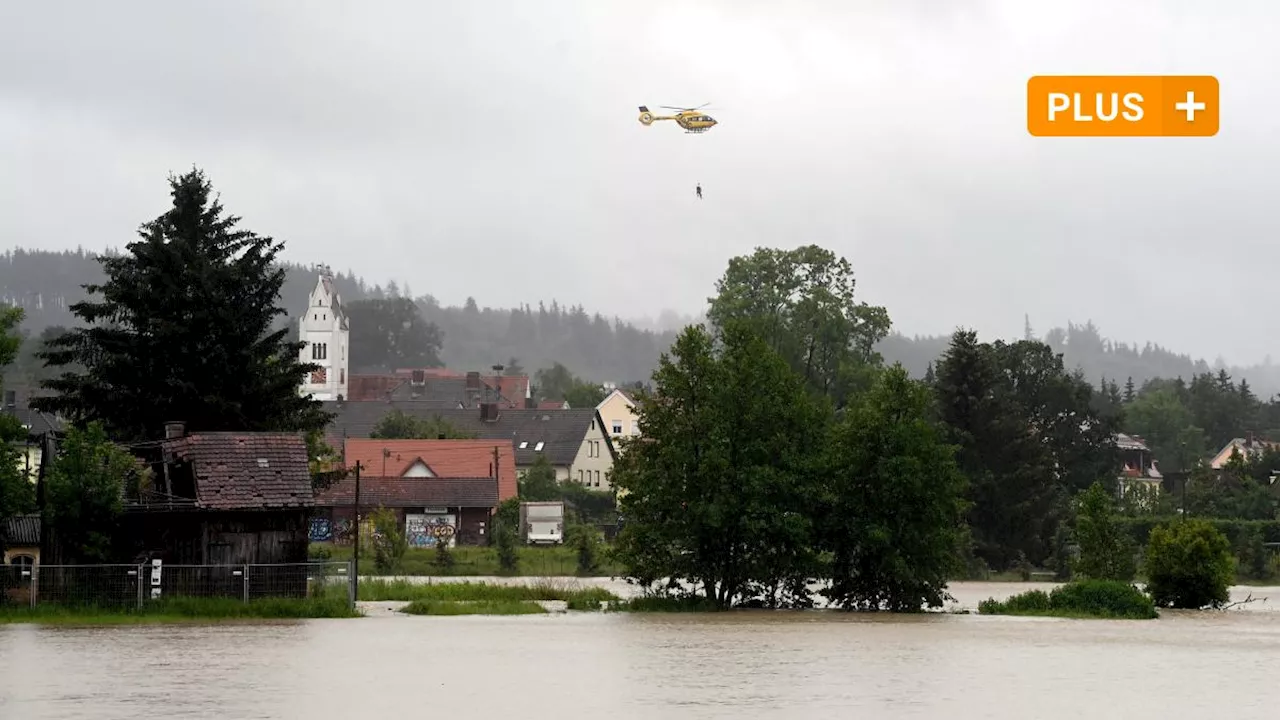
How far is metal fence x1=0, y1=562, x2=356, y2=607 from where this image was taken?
161 feet

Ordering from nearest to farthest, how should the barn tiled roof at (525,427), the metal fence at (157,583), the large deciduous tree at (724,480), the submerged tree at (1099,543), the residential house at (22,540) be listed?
1. the metal fence at (157,583)
2. the residential house at (22,540)
3. the large deciduous tree at (724,480)
4. the submerged tree at (1099,543)
5. the barn tiled roof at (525,427)

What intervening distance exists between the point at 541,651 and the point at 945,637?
11748mm

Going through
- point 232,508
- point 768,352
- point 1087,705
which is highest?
point 768,352

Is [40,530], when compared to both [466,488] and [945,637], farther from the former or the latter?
[466,488]

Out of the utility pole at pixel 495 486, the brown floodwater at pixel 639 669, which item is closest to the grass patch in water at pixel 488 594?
the brown floodwater at pixel 639 669

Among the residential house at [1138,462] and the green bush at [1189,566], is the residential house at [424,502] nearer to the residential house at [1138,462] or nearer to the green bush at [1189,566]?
the green bush at [1189,566]

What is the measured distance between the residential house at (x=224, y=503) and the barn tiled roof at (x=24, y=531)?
5.25 m

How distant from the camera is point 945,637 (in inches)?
1850

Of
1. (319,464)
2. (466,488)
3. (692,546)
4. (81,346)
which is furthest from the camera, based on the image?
(466,488)

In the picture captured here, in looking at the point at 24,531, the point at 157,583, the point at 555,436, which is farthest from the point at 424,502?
the point at 157,583

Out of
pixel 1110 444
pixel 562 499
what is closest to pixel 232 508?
pixel 562 499

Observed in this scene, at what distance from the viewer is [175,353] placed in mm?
62188

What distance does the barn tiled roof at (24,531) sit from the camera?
181ft

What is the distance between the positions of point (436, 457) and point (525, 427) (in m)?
24.8
